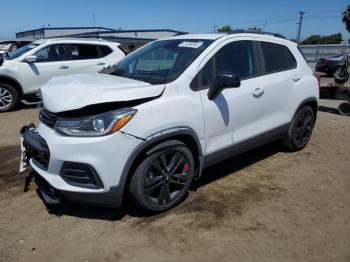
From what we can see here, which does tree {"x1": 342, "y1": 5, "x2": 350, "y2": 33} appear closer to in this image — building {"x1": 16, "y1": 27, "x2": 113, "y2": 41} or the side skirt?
building {"x1": 16, "y1": 27, "x2": 113, "y2": 41}

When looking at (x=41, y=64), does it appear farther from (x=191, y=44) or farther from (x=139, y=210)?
(x=139, y=210)

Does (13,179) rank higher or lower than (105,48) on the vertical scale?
lower

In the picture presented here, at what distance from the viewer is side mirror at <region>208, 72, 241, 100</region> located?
391cm

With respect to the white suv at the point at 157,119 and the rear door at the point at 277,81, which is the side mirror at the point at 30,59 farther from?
the rear door at the point at 277,81

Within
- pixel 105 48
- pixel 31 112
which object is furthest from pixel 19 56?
pixel 105 48

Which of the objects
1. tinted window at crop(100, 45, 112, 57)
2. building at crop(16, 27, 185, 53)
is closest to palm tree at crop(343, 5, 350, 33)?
building at crop(16, 27, 185, 53)

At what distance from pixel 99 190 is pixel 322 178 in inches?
120

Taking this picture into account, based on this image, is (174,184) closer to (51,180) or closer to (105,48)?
(51,180)

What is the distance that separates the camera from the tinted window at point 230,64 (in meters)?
4.07

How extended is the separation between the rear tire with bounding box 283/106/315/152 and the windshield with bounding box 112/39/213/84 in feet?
6.88

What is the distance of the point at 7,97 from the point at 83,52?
7.63 ft

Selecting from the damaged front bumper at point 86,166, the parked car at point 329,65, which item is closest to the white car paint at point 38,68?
the damaged front bumper at point 86,166

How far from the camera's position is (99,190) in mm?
3412

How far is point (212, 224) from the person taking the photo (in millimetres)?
3723
